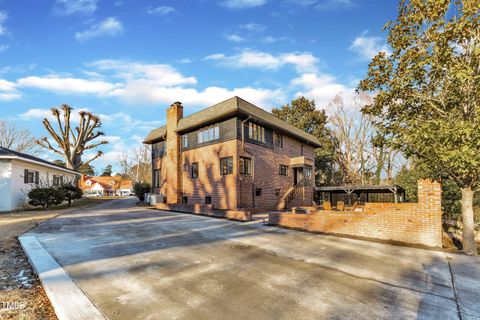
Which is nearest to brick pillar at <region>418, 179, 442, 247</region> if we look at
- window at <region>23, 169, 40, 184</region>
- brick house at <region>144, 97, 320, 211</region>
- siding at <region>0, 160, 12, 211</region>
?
brick house at <region>144, 97, 320, 211</region>

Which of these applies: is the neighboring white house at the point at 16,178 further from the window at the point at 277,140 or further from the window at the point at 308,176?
the window at the point at 308,176

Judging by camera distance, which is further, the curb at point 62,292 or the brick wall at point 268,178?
the brick wall at point 268,178

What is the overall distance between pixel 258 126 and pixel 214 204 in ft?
22.5

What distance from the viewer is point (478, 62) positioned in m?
6.63

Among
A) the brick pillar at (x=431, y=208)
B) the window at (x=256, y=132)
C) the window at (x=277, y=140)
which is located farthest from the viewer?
the window at (x=277, y=140)

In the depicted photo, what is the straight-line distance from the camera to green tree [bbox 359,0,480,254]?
6289mm

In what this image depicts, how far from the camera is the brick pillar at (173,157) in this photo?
2097 cm

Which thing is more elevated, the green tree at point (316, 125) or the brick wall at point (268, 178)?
the green tree at point (316, 125)

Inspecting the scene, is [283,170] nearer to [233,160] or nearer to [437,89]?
[233,160]

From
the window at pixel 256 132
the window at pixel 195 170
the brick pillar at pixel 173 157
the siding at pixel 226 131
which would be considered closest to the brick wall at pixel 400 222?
the siding at pixel 226 131

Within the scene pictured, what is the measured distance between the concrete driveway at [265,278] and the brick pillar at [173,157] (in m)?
12.9

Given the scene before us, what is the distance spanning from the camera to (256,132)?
61.1ft

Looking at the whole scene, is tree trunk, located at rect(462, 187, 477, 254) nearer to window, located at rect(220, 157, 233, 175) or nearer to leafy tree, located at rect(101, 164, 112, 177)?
window, located at rect(220, 157, 233, 175)

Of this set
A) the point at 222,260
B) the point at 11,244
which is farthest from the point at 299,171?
the point at 11,244
